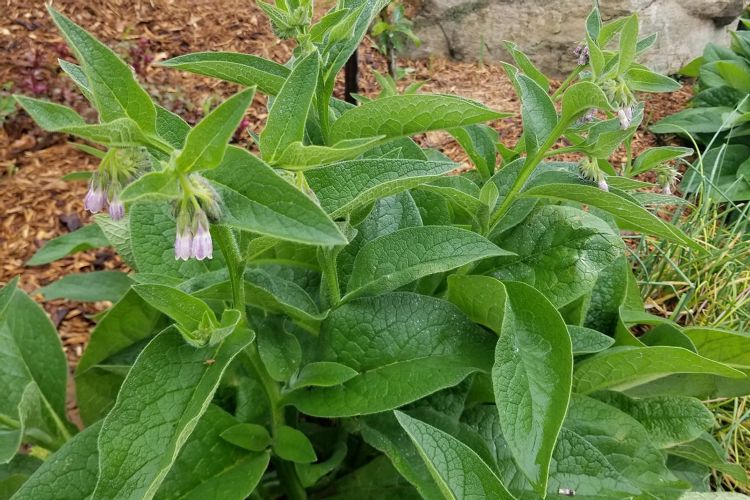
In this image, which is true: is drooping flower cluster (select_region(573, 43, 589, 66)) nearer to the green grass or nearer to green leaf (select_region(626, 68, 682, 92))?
green leaf (select_region(626, 68, 682, 92))

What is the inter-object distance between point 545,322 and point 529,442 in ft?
0.77

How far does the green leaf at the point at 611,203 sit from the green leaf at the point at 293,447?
0.63 meters

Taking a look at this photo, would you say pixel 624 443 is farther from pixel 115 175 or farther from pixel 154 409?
pixel 115 175

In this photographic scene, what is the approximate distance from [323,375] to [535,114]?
0.65m

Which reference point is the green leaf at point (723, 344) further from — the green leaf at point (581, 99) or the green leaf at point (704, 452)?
the green leaf at point (581, 99)

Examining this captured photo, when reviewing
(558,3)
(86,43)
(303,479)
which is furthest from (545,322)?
(558,3)

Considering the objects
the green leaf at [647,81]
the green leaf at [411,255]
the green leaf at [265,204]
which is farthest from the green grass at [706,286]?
the green leaf at [265,204]

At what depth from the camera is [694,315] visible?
8.10 ft

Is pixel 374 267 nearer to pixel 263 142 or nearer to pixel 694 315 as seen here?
pixel 263 142

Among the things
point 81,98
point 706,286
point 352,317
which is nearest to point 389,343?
point 352,317

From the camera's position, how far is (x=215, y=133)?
0.79 meters

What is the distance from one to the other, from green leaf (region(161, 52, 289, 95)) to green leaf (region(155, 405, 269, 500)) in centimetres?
60

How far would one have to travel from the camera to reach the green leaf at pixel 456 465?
107 centimetres

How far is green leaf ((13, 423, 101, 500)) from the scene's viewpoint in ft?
3.70
